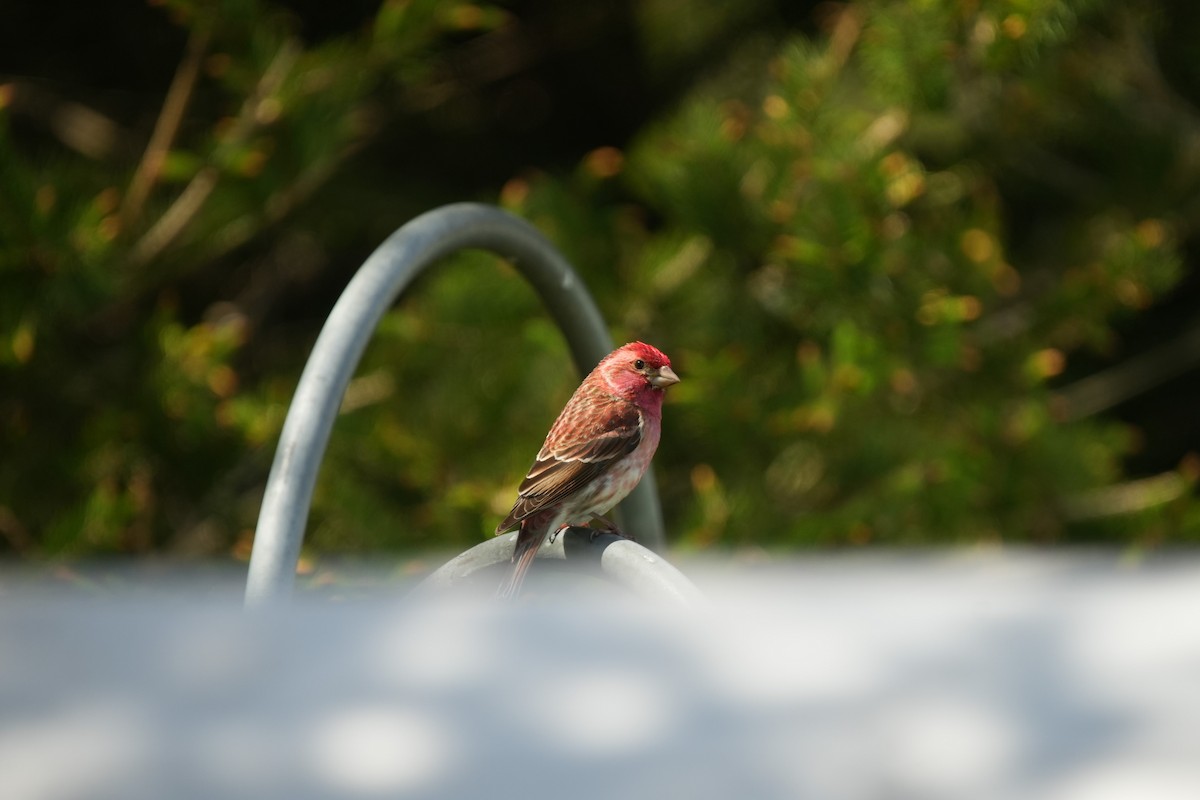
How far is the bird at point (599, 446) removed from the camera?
1288mm

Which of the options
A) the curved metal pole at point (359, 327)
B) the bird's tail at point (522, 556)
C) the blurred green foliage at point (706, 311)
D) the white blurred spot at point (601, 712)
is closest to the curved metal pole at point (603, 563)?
the bird's tail at point (522, 556)

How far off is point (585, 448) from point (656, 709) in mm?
1030

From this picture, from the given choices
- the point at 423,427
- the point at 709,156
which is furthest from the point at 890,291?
the point at 423,427

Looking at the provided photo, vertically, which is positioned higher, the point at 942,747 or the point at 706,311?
the point at 706,311

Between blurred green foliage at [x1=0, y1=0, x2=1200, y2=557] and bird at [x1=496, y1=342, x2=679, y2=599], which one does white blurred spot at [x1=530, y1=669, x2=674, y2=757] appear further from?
blurred green foliage at [x1=0, y1=0, x2=1200, y2=557]

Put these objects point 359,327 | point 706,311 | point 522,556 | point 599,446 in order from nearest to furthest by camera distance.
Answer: point 359,327 → point 522,556 → point 599,446 → point 706,311

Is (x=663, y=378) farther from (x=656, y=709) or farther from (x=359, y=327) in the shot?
(x=656, y=709)

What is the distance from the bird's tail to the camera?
1.18 m

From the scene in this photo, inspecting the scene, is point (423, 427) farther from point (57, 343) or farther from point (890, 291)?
point (890, 291)

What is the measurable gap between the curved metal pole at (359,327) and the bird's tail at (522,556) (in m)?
0.21

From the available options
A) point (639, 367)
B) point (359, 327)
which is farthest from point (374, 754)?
point (639, 367)

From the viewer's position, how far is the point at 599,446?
4.43 ft

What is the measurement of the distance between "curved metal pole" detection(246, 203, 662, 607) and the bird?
0.06m

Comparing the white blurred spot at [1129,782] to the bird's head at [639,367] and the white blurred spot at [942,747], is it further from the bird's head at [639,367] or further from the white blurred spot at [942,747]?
the bird's head at [639,367]
